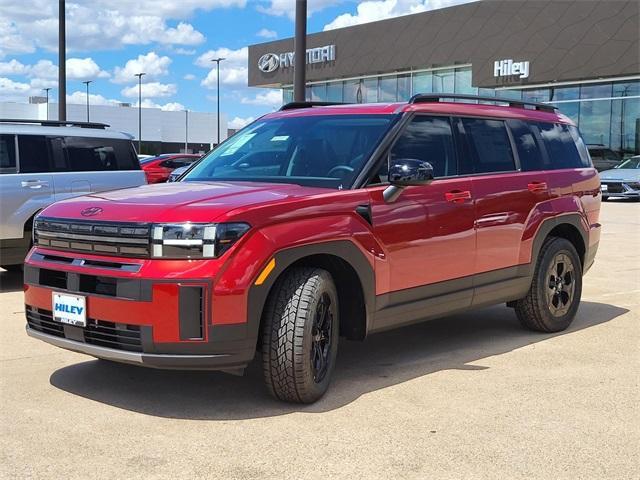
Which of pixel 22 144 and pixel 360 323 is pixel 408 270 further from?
pixel 22 144

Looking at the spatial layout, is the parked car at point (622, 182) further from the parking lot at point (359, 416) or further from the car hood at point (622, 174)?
the parking lot at point (359, 416)

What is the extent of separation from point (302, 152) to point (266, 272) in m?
1.47

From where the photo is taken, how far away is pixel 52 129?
907 cm

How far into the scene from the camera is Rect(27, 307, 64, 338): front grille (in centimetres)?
445

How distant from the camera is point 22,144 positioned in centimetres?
873

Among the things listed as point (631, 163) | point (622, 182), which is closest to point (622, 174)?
point (622, 182)

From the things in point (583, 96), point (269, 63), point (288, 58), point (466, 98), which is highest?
point (288, 58)

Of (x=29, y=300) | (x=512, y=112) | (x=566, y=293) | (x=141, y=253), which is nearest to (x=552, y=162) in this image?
(x=512, y=112)

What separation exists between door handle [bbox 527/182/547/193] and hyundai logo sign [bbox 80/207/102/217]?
11.2 ft

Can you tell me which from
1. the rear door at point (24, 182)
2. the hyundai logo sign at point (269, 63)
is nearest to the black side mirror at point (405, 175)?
the rear door at point (24, 182)

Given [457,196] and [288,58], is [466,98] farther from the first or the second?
[288,58]

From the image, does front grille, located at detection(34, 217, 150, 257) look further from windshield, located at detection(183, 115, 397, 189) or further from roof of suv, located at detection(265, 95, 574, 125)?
roof of suv, located at detection(265, 95, 574, 125)

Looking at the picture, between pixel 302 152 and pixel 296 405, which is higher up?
pixel 302 152

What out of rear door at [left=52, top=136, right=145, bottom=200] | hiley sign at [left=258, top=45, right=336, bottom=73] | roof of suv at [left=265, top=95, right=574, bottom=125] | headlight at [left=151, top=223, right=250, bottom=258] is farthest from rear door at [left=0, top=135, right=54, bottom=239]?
hiley sign at [left=258, top=45, right=336, bottom=73]
